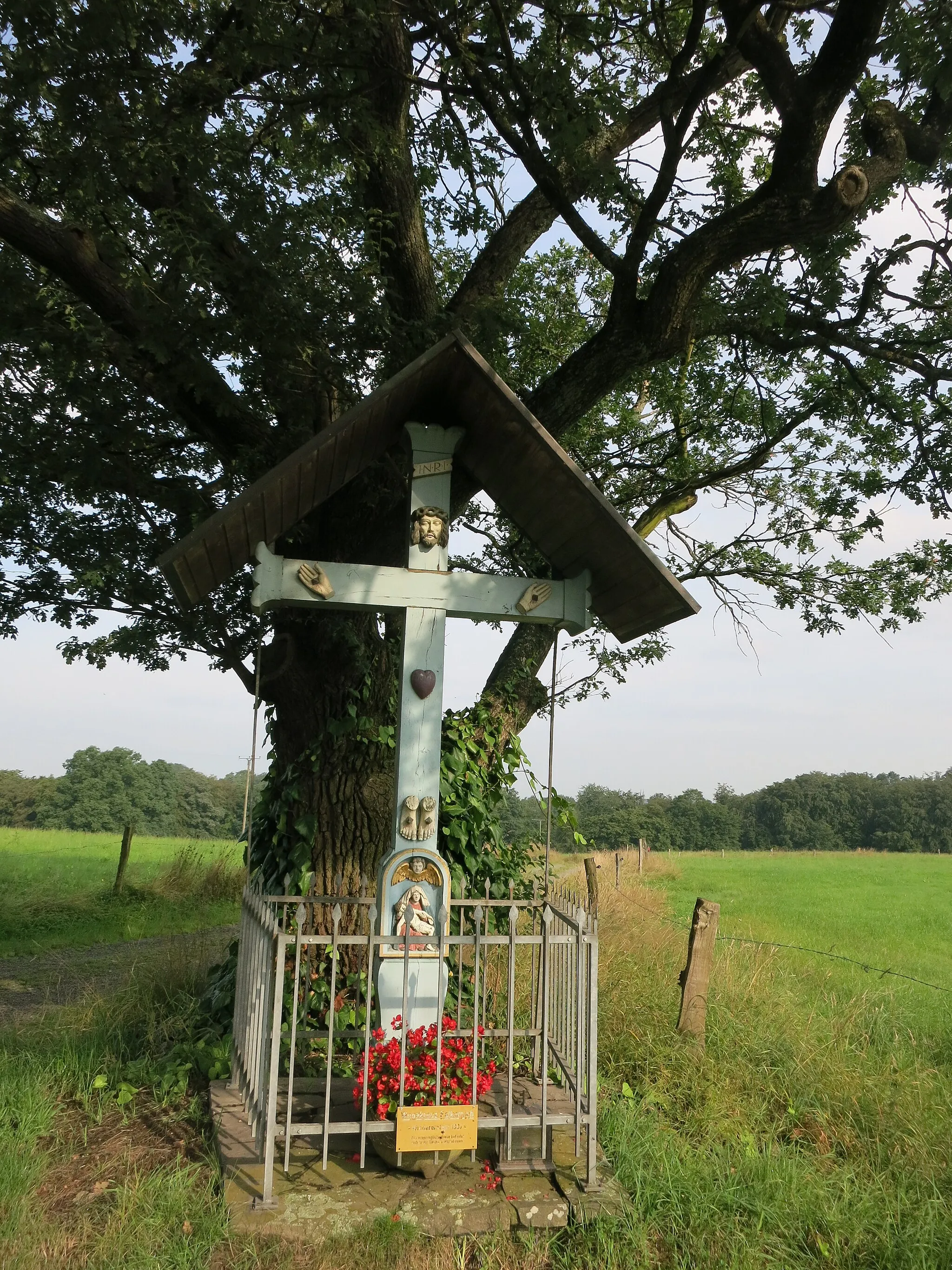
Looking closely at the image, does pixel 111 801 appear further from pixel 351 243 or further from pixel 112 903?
pixel 351 243

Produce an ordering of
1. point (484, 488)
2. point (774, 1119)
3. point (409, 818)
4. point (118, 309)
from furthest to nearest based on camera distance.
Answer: point (118, 309) < point (484, 488) < point (774, 1119) < point (409, 818)

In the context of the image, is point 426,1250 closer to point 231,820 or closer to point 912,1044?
point 912,1044

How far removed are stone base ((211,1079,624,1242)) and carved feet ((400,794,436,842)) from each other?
4.99 ft

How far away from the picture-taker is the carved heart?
4672 millimetres

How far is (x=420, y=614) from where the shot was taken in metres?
4.79

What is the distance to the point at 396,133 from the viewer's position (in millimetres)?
6602

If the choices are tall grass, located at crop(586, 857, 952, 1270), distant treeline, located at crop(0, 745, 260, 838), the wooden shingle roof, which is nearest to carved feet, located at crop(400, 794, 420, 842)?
the wooden shingle roof

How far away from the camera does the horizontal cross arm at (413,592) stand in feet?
15.4

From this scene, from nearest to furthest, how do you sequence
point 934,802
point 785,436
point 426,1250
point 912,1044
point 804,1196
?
1. point 426,1250
2. point 804,1196
3. point 912,1044
4. point 785,436
5. point 934,802

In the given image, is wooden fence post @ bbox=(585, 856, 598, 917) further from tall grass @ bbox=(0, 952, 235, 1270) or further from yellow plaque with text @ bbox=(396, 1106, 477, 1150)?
tall grass @ bbox=(0, 952, 235, 1270)

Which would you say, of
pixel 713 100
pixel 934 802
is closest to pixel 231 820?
pixel 934 802

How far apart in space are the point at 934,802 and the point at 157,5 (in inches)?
2889

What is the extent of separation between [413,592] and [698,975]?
3439 millimetres

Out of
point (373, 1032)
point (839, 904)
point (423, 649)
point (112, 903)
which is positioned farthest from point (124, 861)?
point (839, 904)
